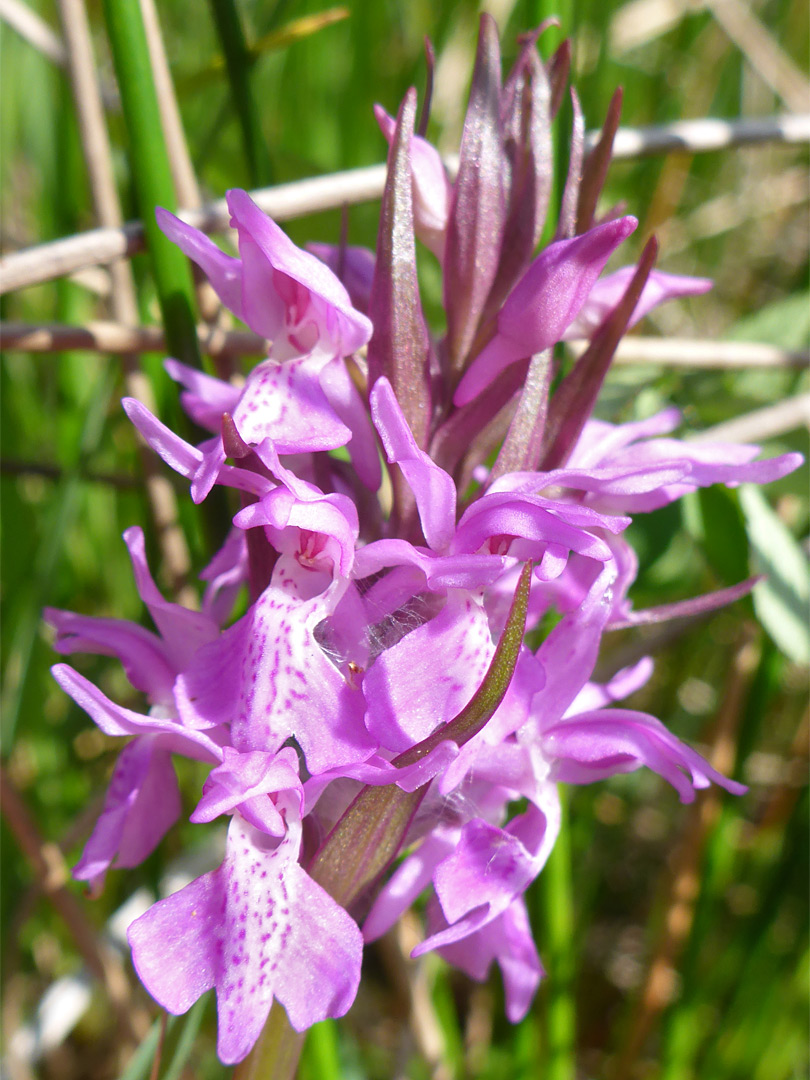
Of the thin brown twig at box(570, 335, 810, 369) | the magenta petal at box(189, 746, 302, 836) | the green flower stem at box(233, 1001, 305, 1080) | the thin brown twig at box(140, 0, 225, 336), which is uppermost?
the thin brown twig at box(140, 0, 225, 336)

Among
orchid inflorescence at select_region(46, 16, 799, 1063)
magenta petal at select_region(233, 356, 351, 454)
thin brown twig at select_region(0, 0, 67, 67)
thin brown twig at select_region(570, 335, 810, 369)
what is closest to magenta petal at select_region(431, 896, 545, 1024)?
orchid inflorescence at select_region(46, 16, 799, 1063)

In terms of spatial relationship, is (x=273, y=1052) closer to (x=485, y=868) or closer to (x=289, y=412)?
(x=485, y=868)

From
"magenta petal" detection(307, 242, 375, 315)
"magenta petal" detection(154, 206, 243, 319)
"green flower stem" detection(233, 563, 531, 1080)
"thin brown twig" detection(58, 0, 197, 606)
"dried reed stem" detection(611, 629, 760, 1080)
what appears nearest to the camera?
"green flower stem" detection(233, 563, 531, 1080)

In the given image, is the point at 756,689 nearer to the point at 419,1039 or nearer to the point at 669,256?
the point at 419,1039

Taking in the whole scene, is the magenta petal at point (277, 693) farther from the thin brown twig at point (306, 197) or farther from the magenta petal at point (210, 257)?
the thin brown twig at point (306, 197)

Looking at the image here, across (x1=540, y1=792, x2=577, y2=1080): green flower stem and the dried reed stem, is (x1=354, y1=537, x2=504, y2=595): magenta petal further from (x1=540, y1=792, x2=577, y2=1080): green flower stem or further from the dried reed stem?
the dried reed stem

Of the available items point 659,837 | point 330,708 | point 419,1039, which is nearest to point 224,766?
point 330,708

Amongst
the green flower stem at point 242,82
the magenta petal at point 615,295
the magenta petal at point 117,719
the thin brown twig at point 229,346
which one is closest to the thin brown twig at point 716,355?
the thin brown twig at point 229,346
